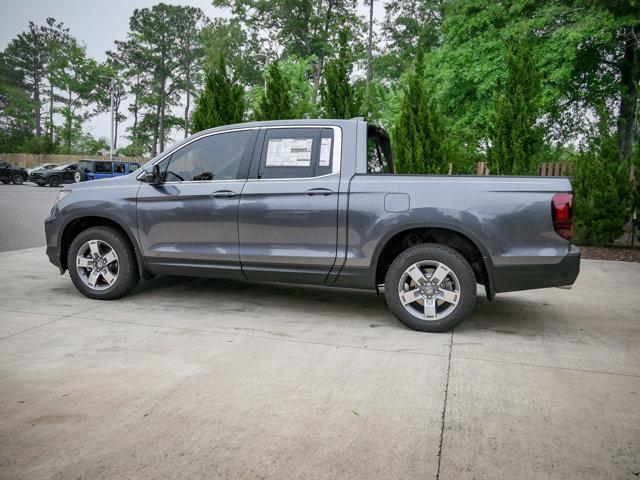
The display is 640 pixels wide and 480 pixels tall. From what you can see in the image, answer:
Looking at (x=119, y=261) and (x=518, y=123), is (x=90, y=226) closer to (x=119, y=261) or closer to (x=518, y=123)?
(x=119, y=261)

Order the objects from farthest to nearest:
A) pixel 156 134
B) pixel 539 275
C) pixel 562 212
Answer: pixel 156 134, pixel 539 275, pixel 562 212

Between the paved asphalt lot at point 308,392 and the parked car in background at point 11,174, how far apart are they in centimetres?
3244

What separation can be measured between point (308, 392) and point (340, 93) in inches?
427

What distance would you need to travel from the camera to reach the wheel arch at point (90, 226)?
5.43m

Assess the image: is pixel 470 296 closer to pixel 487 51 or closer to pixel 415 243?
pixel 415 243

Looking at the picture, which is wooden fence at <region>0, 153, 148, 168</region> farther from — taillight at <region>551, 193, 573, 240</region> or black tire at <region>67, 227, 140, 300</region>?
taillight at <region>551, 193, 573, 240</region>

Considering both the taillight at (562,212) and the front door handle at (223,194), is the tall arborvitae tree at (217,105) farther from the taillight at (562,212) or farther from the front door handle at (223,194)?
the taillight at (562,212)

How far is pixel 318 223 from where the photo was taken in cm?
473

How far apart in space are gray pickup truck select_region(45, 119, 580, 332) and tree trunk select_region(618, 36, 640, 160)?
2137 cm

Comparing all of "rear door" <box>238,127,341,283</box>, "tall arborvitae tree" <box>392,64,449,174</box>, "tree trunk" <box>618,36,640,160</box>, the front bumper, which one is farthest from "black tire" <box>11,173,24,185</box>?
"tree trunk" <box>618,36,640,160</box>

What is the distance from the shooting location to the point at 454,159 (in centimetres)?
1568

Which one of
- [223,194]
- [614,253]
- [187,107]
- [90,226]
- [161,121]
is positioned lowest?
[614,253]

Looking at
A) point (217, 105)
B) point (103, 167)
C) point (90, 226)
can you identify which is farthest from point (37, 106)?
point (90, 226)

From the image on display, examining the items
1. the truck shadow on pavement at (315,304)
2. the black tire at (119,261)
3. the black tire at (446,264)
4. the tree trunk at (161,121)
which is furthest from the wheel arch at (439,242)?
the tree trunk at (161,121)
